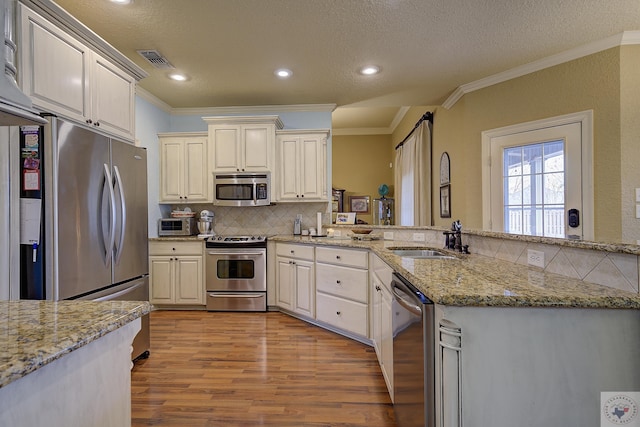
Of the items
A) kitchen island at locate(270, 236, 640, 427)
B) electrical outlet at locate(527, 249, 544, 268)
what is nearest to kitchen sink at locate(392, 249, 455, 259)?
electrical outlet at locate(527, 249, 544, 268)

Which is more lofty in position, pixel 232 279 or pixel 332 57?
pixel 332 57

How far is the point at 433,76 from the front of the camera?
3363mm

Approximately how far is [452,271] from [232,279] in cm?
281

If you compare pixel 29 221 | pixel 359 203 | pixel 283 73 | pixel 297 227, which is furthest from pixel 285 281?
pixel 359 203

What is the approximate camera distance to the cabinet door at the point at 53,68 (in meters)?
1.68

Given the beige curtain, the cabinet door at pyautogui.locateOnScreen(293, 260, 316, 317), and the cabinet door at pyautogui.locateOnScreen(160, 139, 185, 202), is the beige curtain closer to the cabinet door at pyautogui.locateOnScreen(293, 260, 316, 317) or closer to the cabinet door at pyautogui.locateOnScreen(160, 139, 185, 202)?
the cabinet door at pyautogui.locateOnScreen(293, 260, 316, 317)

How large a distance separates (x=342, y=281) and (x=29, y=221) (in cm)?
225

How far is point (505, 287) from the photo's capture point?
1184 millimetres

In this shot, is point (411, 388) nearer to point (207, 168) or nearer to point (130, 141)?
point (130, 141)

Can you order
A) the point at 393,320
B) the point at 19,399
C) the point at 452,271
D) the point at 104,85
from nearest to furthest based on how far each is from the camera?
1. the point at 19,399
2. the point at 452,271
3. the point at 393,320
4. the point at 104,85

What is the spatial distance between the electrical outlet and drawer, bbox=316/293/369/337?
1422 millimetres

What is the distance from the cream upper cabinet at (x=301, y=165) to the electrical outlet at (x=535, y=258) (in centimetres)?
265

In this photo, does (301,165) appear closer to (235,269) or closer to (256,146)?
(256,146)

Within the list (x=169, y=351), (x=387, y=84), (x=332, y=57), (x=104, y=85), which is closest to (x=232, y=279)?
(x=169, y=351)
